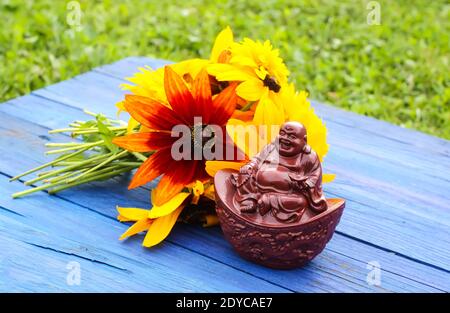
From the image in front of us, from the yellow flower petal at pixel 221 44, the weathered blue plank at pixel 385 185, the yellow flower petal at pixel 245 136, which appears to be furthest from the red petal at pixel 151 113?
the weathered blue plank at pixel 385 185

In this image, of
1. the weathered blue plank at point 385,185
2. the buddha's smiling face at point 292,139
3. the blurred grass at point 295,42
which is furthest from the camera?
the blurred grass at point 295,42

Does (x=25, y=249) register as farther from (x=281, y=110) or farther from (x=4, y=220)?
(x=281, y=110)

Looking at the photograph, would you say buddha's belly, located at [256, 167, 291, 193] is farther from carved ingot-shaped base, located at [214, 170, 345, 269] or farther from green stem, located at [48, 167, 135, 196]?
green stem, located at [48, 167, 135, 196]

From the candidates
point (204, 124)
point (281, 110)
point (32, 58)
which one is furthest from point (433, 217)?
point (32, 58)

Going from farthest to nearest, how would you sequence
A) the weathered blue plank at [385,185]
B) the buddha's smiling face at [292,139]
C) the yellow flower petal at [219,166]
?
the weathered blue plank at [385,185]
the yellow flower petal at [219,166]
the buddha's smiling face at [292,139]

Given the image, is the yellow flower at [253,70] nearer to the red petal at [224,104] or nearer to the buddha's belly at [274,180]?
the red petal at [224,104]

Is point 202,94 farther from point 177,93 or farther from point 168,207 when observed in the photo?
point 168,207
